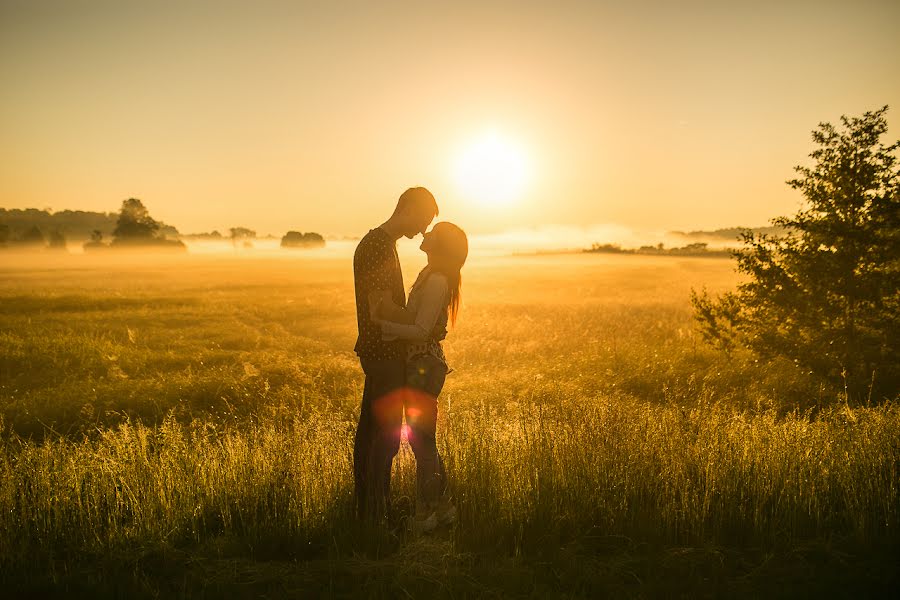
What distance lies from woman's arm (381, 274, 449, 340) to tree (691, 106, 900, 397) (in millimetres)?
9312

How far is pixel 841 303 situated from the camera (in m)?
10.8

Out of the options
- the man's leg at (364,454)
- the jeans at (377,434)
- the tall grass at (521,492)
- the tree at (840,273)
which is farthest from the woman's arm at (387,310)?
the tree at (840,273)

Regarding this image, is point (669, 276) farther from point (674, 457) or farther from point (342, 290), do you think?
point (674, 457)

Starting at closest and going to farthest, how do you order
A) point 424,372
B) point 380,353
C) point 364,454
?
1. point 380,353
2. point 424,372
3. point 364,454

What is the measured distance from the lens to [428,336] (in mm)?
4703

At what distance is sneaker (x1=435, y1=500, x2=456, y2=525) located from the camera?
202 inches

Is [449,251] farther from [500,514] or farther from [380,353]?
[500,514]

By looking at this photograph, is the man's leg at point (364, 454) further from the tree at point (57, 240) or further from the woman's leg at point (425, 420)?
the tree at point (57, 240)

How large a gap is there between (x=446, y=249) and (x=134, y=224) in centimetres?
9768

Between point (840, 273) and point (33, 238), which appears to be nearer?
point (840, 273)

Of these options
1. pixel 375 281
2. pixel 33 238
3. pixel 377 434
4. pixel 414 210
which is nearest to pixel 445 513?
pixel 377 434

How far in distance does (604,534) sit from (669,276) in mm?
56480

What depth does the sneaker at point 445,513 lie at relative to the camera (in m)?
5.13

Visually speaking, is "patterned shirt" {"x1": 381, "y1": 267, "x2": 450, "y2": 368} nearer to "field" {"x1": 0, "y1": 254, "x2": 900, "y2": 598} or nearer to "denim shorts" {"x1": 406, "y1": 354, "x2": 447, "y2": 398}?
"denim shorts" {"x1": 406, "y1": 354, "x2": 447, "y2": 398}
